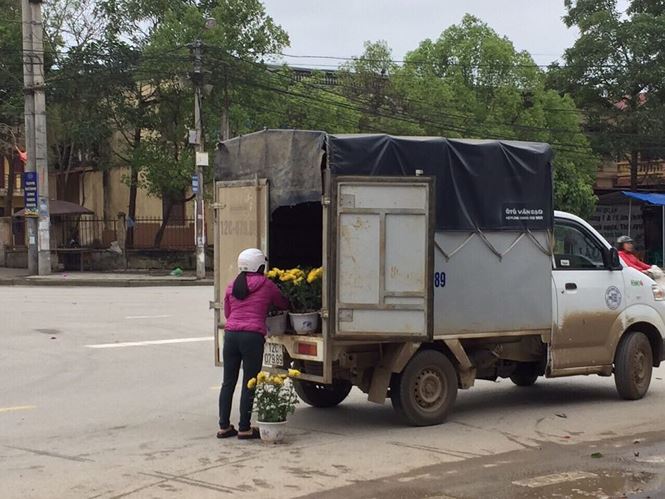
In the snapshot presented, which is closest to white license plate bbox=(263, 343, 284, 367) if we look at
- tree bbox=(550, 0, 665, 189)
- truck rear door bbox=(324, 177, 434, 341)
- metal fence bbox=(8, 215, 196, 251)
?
truck rear door bbox=(324, 177, 434, 341)

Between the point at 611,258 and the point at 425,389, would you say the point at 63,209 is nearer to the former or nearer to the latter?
the point at 611,258

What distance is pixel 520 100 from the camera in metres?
38.2

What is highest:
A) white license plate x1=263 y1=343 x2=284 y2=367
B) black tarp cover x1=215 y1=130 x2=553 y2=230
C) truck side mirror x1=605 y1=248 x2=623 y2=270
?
black tarp cover x1=215 y1=130 x2=553 y2=230

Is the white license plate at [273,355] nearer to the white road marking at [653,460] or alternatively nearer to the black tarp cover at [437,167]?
the black tarp cover at [437,167]

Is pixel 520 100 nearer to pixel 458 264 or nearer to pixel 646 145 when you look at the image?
pixel 646 145

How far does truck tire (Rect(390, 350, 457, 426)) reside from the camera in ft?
26.4

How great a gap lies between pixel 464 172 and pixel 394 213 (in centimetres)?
104

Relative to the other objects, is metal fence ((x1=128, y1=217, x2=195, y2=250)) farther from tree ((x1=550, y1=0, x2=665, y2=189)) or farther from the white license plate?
the white license plate

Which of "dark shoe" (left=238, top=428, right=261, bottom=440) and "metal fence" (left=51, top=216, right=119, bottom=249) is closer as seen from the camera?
"dark shoe" (left=238, top=428, right=261, bottom=440)

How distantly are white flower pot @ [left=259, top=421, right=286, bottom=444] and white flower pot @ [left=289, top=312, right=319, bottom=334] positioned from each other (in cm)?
84

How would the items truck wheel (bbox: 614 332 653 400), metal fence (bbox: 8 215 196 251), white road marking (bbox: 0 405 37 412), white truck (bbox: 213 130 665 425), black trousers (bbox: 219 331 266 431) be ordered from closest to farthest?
black trousers (bbox: 219 331 266 431) < white truck (bbox: 213 130 665 425) < white road marking (bbox: 0 405 37 412) < truck wheel (bbox: 614 332 653 400) < metal fence (bbox: 8 215 196 251)

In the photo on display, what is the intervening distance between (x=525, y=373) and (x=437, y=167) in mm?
2712

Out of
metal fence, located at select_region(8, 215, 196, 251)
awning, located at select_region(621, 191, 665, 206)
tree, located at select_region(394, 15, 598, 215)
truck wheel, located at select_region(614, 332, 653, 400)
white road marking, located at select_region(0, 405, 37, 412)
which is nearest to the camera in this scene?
white road marking, located at select_region(0, 405, 37, 412)

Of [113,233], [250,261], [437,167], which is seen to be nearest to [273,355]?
[250,261]
